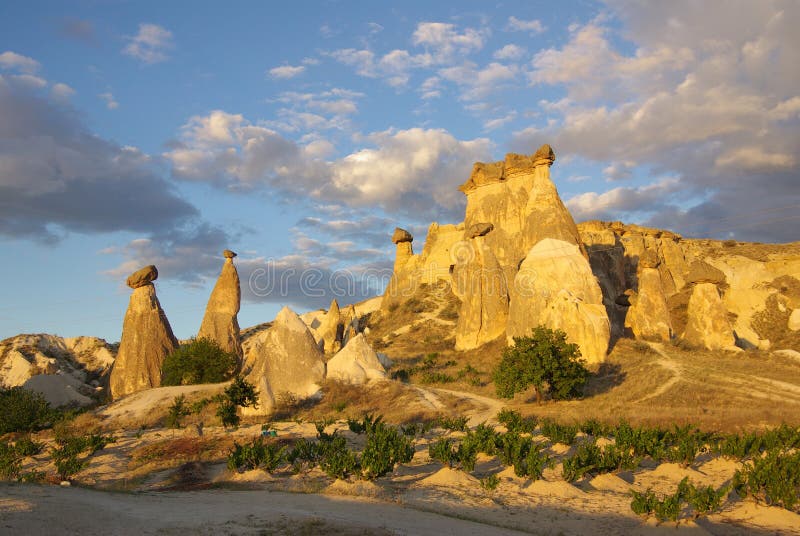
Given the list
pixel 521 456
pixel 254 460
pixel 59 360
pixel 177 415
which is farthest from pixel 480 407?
pixel 59 360

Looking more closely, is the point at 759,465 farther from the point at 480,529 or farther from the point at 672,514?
the point at 480,529

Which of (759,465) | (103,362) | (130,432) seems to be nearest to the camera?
(759,465)

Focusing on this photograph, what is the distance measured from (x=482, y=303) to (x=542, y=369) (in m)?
13.2

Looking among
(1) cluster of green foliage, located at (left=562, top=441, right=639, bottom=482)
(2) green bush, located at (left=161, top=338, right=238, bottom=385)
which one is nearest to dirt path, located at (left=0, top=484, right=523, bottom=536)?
(1) cluster of green foliage, located at (left=562, top=441, right=639, bottom=482)

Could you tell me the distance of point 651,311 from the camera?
101ft

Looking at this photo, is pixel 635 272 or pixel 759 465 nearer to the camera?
pixel 759 465

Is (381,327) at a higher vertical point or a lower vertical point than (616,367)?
higher

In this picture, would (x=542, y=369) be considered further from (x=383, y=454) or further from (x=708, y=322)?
(x=708, y=322)

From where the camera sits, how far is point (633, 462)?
10500 mm

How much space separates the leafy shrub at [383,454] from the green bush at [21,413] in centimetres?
1175

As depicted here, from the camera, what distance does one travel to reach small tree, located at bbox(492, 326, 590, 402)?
18859mm

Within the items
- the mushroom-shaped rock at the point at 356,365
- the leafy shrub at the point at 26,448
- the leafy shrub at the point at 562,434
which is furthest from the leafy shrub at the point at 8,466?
the mushroom-shaped rock at the point at 356,365

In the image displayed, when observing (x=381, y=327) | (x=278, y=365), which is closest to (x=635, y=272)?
(x=381, y=327)

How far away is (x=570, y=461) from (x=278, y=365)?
13.7 metres
